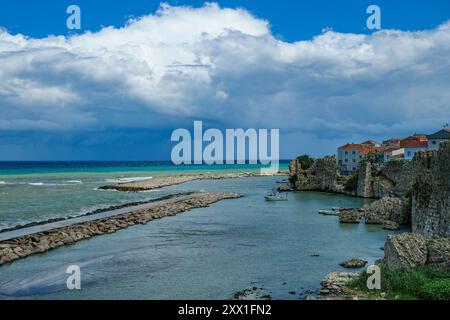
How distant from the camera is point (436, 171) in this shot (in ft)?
75.1

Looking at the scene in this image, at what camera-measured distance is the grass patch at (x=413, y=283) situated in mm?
15366

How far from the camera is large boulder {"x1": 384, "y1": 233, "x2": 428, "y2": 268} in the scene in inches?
725

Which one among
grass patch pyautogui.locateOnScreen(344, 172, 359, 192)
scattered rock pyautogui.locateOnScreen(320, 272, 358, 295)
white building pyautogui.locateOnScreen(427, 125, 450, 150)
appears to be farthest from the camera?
grass patch pyautogui.locateOnScreen(344, 172, 359, 192)

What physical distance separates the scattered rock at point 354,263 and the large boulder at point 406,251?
10.3 feet

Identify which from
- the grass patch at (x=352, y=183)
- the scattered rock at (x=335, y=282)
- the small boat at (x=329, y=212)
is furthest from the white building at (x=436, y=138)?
the scattered rock at (x=335, y=282)

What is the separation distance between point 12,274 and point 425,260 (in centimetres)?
1909

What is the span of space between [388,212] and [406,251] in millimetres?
20447

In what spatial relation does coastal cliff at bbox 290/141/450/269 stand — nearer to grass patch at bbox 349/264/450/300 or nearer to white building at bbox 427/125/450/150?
grass patch at bbox 349/264/450/300

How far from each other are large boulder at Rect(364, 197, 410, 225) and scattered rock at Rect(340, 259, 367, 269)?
14.7 m

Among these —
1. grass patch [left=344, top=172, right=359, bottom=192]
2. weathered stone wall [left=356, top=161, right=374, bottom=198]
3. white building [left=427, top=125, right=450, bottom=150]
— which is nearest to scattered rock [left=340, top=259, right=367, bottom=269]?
weathered stone wall [left=356, top=161, right=374, bottom=198]

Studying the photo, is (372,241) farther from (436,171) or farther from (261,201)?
(261,201)

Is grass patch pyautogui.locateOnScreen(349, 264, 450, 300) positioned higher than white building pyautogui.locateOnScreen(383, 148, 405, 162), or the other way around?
white building pyautogui.locateOnScreen(383, 148, 405, 162)

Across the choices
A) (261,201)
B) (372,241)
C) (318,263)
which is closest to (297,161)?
(261,201)
